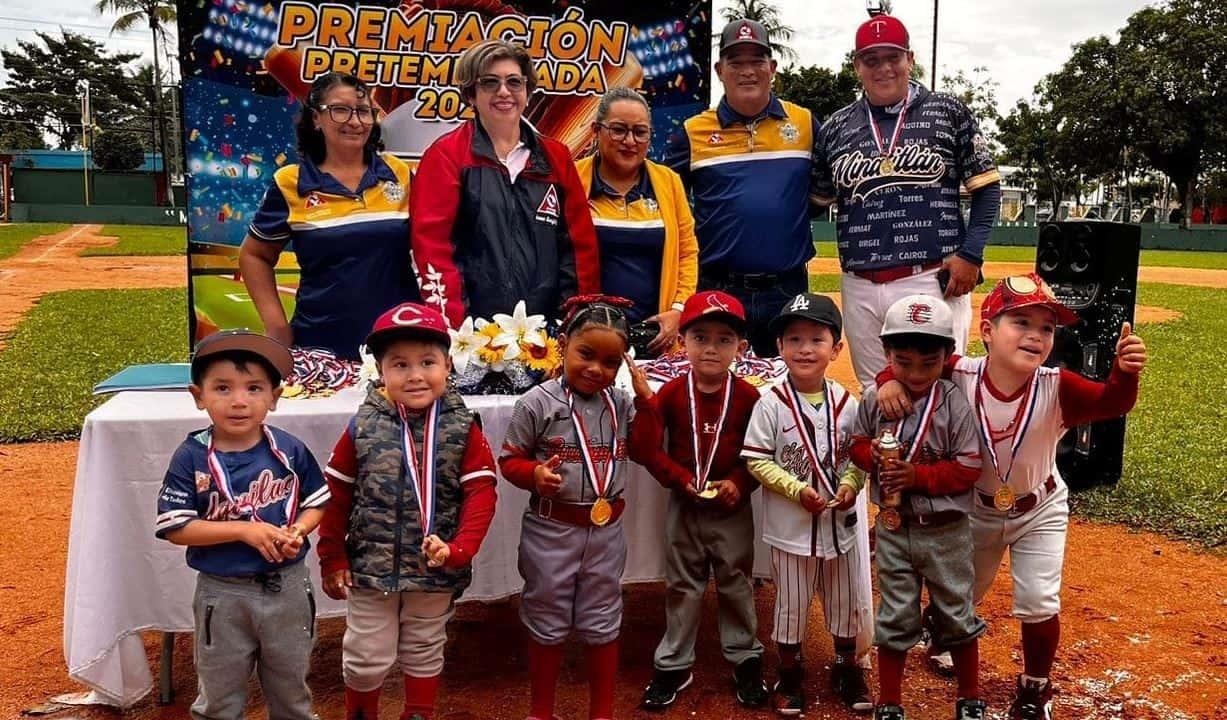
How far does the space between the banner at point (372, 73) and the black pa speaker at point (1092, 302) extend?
8.72ft

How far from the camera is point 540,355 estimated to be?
12.3 feet

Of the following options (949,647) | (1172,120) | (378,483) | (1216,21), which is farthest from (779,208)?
(1216,21)

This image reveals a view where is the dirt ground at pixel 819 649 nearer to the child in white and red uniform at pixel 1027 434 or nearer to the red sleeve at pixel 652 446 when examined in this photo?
the child in white and red uniform at pixel 1027 434

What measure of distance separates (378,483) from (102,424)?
110 centimetres

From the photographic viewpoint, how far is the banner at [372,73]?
5.75 meters

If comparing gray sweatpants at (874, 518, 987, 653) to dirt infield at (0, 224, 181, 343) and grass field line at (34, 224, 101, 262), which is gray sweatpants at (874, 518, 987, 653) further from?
grass field line at (34, 224, 101, 262)

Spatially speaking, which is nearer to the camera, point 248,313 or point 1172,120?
point 248,313

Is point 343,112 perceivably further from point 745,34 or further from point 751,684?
point 751,684

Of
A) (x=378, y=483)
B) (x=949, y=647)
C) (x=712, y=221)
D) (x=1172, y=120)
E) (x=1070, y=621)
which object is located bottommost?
(x=1070, y=621)

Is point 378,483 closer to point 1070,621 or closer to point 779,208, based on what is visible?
point 779,208

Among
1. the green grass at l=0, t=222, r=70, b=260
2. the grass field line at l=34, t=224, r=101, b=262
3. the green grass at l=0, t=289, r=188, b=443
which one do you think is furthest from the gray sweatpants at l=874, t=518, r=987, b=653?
the green grass at l=0, t=222, r=70, b=260

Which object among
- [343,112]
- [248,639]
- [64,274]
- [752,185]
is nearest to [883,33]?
[752,185]

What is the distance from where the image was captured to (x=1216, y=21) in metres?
44.2

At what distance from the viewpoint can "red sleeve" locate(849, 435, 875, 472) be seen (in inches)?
133
